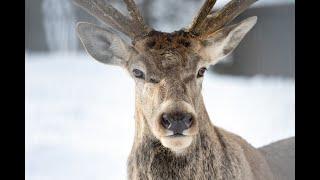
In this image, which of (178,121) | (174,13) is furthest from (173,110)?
(174,13)

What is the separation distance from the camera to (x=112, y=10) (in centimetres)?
459

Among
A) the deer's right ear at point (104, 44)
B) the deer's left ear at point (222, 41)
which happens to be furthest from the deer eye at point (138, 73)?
the deer's left ear at point (222, 41)

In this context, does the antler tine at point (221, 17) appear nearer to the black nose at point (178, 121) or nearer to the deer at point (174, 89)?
the deer at point (174, 89)

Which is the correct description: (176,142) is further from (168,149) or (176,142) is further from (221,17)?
(221,17)

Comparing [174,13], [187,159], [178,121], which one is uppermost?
[174,13]

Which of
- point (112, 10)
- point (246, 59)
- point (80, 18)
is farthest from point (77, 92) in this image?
point (112, 10)

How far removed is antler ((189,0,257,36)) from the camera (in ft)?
15.0

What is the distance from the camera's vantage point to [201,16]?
455 centimetres

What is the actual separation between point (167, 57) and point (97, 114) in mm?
5416

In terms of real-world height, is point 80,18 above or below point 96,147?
above

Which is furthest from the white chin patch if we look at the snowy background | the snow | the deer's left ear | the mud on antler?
the snow

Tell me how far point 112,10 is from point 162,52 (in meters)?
0.50
